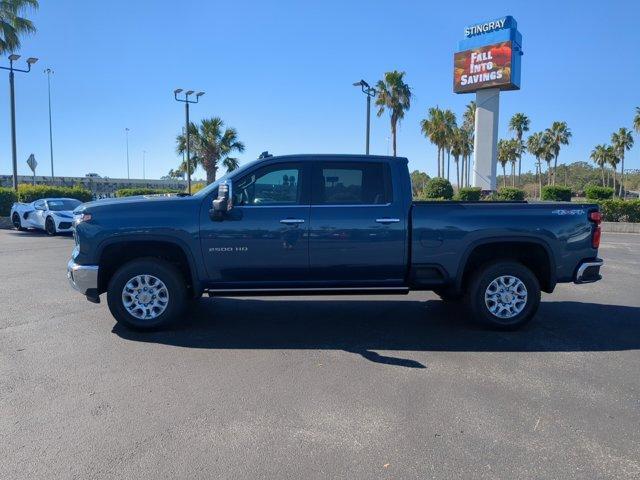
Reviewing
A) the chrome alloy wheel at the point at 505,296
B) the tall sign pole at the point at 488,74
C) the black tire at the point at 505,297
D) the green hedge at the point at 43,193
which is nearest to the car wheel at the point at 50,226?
the green hedge at the point at 43,193

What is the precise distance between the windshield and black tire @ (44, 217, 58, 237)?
16.0 inches

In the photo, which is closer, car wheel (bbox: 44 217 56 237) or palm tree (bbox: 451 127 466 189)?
car wheel (bbox: 44 217 56 237)

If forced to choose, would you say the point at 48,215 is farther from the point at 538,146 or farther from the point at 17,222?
the point at 538,146

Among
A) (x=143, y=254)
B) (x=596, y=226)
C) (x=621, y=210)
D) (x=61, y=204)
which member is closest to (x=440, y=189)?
(x=621, y=210)

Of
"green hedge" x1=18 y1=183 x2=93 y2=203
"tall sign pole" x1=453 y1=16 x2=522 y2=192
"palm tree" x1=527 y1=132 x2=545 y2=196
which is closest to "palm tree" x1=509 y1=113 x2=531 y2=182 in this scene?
"palm tree" x1=527 y1=132 x2=545 y2=196

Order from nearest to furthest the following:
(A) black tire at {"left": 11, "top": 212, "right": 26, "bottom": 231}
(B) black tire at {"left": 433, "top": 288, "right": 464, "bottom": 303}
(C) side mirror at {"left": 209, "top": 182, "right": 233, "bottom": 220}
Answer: (C) side mirror at {"left": 209, "top": 182, "right": 233, "bottom": 220} → (B) black tire at {"left": 433, "top": 288, "right": 464, "bottom": 303} → (A) black tire at {"left": 11, "top": 212, "right": 26, "bottom": 231}

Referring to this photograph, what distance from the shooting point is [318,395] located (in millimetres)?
4055

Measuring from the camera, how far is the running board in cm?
565

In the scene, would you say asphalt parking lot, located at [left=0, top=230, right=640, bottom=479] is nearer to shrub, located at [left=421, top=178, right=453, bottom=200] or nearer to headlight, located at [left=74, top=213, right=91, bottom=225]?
headlight, located at [left=74, top=213, right=91, bottom=225]

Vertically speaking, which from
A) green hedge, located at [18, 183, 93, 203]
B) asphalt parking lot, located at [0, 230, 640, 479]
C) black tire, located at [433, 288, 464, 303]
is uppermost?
green hedge, located at [18, 183, 93, 203]

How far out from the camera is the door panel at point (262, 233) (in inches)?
216

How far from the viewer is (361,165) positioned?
5.81 metres

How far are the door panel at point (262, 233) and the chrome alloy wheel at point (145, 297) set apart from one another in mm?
604

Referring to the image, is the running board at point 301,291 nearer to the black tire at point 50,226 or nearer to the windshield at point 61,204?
the black tire at point 50,226
